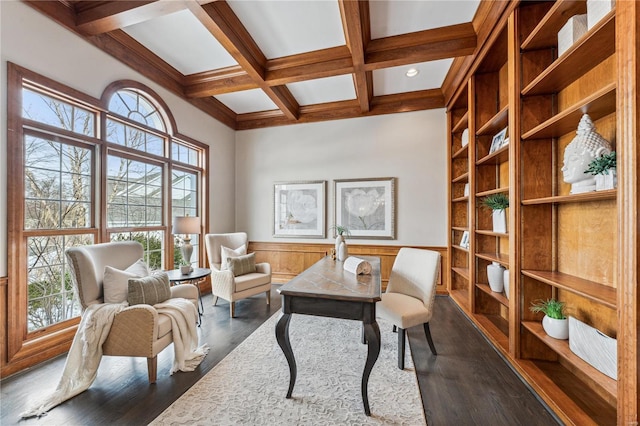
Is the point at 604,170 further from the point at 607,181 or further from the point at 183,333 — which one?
the point at 183,333

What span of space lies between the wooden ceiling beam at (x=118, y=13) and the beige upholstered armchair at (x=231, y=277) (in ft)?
8.33

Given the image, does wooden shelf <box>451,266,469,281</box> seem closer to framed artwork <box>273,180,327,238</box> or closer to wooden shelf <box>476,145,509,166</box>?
wooden shelf <box>476,145,509,166</box>

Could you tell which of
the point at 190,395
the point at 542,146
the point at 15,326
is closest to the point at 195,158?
the point at 15,326

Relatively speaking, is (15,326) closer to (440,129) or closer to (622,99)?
(622,99)

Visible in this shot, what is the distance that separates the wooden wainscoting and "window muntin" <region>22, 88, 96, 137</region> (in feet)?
9.79

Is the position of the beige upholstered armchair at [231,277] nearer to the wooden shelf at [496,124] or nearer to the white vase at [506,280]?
the white vase at [506,280]

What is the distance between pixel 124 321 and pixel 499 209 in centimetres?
348

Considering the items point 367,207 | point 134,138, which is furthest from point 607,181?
point 134,138

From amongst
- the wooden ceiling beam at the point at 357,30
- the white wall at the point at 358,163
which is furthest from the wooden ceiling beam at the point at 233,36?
the white wall at the point at 358,163

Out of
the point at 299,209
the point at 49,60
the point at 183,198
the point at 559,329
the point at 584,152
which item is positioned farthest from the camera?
the point at 299,209

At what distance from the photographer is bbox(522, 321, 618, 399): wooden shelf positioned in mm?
1332

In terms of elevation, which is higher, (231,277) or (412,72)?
(412,72)

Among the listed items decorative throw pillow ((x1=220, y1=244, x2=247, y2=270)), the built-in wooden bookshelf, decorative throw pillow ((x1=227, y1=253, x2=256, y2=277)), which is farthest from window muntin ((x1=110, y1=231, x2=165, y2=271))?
the built-in wooden bookshelf

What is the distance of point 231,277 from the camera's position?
3.22 meters
